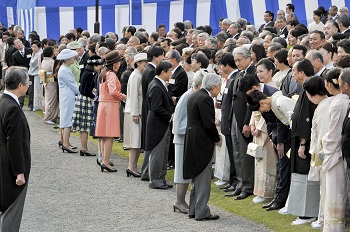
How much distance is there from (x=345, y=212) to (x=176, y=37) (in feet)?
32.6

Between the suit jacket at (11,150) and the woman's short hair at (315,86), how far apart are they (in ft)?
11.2

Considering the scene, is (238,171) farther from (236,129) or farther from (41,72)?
(41,72)

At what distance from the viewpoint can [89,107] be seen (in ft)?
55.3

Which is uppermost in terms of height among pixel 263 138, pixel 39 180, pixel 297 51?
pixel 297 51

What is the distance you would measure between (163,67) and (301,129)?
3.32 metres

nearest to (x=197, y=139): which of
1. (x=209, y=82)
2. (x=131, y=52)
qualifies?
(x=209, y=82)

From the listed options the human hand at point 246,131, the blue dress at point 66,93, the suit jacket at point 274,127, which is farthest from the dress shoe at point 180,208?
the blue dress at point 66,93

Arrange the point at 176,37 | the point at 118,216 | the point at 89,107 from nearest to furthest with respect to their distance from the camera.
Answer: the point at 118,216
the point at 89,107
the point at 176,37

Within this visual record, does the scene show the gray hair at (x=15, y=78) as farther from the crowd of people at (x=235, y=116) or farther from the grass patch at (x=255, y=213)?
the grass patch at (x=255, y=213)

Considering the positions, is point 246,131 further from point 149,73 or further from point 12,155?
point 12,155

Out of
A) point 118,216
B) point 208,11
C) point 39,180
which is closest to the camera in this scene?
point 118,216

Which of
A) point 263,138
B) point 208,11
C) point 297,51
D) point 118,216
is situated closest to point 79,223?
point 118,216

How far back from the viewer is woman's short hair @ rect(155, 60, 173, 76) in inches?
542

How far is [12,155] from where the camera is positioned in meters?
9.18
